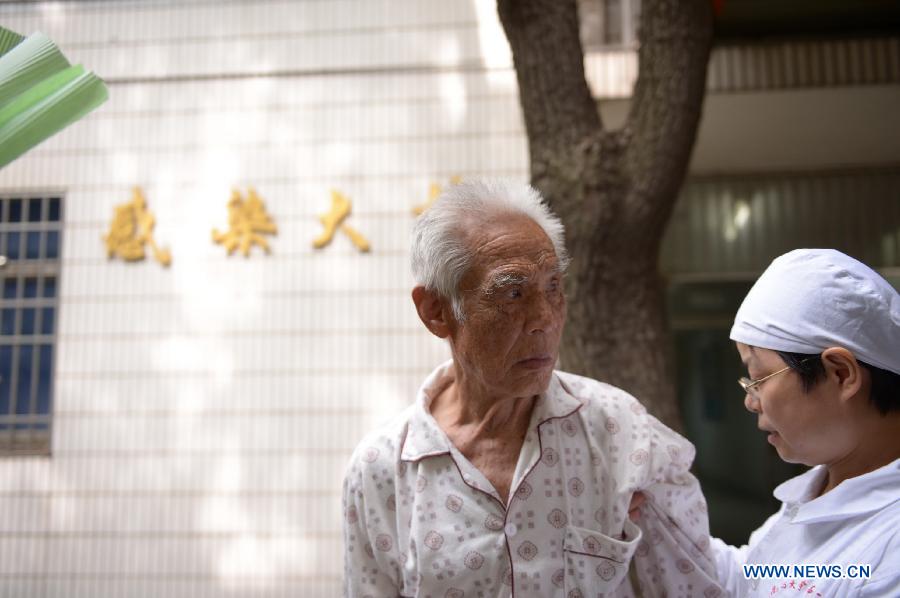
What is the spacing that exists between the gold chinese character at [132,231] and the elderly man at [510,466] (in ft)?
13.6

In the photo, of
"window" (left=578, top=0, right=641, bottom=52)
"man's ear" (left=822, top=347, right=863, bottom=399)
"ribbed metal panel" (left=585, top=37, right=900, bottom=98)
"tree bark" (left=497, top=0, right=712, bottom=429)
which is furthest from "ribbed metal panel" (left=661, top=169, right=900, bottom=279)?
"man's ear" (left=822, top=347, right=863, bottom=399)

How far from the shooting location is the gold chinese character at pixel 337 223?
532cm

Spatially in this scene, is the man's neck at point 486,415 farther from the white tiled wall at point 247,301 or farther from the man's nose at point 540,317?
the white tiled wall at point 247,301

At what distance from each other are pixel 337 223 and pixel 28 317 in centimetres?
232

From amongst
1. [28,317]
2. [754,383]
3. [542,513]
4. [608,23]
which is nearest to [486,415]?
[542,513]

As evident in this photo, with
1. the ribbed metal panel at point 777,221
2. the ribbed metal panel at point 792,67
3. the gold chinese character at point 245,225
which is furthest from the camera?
the ribbed metal panel at point 777,221

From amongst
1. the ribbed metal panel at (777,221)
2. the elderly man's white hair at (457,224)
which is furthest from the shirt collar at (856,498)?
the ribbed metal panel at (777,221)

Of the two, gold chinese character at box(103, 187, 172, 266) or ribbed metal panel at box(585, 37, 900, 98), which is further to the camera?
gold chinese character at box(103, 187, 172, 266)

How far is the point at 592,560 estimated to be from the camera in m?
1.64

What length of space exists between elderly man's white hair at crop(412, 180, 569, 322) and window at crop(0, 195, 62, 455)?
467 centimetres

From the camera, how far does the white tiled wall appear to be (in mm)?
5297

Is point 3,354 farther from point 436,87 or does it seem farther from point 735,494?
point 735,494

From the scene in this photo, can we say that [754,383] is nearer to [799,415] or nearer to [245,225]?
[799,415]

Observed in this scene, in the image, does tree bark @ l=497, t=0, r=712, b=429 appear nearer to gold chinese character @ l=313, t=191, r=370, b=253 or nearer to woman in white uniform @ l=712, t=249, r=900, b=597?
woman in white uniform @ l=712, t=249, r=900, b=597
